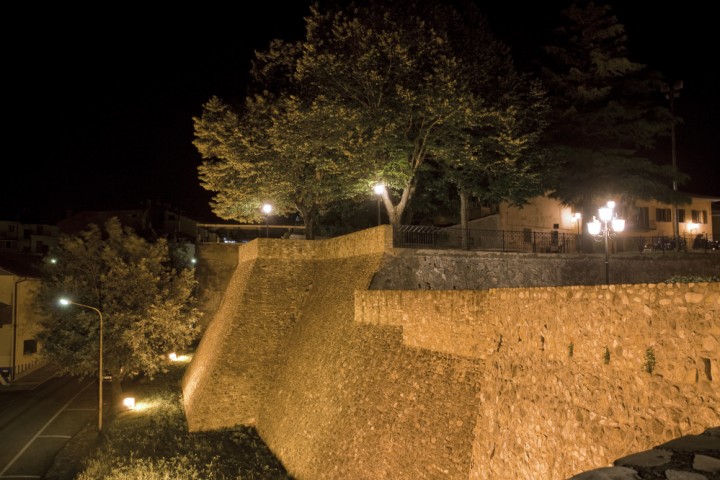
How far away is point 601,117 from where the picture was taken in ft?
80.2

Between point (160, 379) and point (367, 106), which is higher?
point (367, 106)

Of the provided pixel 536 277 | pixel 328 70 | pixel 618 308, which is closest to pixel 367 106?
pixel 328 70

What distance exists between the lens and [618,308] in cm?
711

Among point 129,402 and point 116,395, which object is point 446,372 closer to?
point 129,402

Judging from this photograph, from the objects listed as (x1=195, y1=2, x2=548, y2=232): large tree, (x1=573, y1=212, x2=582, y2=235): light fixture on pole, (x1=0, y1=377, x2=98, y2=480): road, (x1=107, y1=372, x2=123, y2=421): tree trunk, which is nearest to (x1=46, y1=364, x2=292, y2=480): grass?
(x1=0, y1=377, x2=98, y2=480): road

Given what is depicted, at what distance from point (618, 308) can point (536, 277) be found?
13.1 m

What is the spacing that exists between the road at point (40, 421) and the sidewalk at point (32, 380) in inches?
25.8

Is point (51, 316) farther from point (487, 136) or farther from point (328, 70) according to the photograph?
point (487, 136)

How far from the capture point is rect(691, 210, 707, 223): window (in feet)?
116

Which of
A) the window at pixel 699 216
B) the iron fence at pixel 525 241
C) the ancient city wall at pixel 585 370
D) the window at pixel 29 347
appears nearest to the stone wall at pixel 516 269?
the iron fence at pixel 525 241

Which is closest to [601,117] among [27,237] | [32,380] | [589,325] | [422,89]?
[422,89]

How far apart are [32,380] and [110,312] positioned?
573 inches

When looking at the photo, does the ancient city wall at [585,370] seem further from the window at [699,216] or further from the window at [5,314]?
the window at [5,314]

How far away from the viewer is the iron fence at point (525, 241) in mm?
20969
